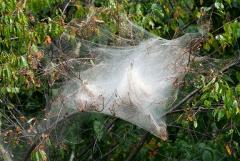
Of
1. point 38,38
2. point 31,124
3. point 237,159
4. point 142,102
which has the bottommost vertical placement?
point 237,159

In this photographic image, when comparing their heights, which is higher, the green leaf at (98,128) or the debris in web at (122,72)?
the debris in web at (122,72)

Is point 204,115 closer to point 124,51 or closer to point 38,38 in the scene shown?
point 124,51

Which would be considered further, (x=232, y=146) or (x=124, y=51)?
(x=232, y=146)

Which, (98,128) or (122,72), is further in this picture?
(98,128)

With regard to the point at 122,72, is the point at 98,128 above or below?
below

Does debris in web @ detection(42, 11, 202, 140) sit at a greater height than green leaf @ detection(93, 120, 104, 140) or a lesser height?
greater

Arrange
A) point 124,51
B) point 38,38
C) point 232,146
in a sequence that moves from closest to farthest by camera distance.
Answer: point 38,38 → point 124,51 → point 232,146

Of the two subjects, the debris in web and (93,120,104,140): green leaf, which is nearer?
the debris in web

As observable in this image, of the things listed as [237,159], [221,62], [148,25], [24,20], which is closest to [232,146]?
[237,159]

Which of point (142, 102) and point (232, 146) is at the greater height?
point (142, 102)

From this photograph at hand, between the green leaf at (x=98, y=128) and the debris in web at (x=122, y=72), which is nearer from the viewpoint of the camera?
the debris in web at (x=122, y=72)

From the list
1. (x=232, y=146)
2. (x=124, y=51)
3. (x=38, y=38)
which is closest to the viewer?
(x=38, y=38)
